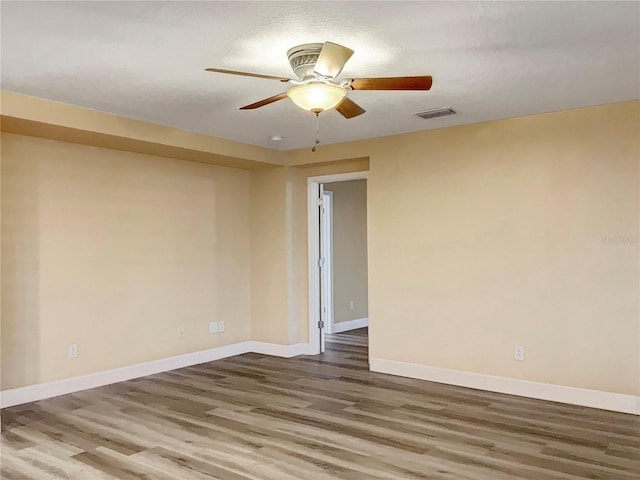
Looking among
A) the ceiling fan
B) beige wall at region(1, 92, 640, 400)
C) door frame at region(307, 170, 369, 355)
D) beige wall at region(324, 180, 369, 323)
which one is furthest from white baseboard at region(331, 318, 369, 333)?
the ceiling fan

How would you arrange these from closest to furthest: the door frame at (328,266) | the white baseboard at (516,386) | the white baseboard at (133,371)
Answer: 1. the white baseboard at (516,386)
2. the white baseboard at (133,371)
3. the door frame at (328,266)

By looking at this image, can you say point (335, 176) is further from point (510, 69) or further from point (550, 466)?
point (550, 466)

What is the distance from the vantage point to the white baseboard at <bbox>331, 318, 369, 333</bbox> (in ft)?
26.2

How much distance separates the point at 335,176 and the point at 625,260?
3.12m

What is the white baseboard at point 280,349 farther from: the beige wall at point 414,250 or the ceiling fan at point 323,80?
the ceiling fan at point 323,80

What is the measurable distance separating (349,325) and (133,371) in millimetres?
3859

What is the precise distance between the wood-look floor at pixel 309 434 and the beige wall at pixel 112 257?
458 millimetres

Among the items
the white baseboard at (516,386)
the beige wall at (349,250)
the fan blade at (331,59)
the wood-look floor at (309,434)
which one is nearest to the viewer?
the fan blade at (331,59)

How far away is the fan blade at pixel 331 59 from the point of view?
2617mm

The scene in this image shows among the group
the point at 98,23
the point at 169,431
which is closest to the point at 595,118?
the point at 98,23

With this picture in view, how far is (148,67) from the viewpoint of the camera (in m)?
3.24

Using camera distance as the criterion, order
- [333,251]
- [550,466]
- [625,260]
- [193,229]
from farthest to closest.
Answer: [333,251] < [193,229] < [625,260] < [550,466]

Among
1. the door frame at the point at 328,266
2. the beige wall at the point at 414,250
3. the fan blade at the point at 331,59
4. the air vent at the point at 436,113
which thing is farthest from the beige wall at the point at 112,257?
the fan blade at the point at 331,59

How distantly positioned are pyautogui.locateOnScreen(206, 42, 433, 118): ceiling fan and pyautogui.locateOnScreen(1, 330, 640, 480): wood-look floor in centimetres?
212
